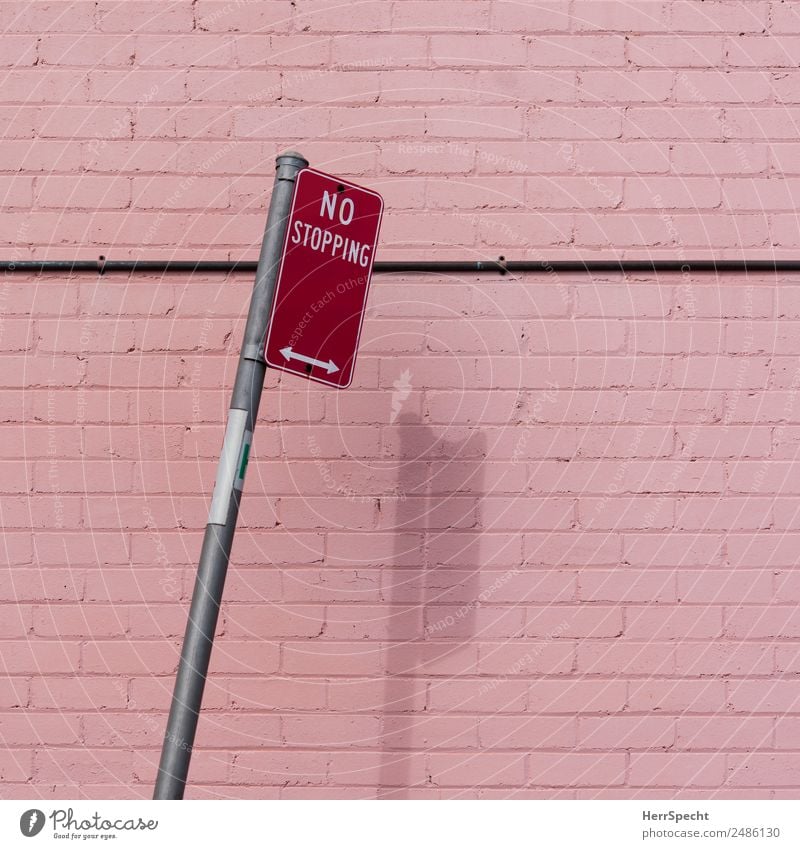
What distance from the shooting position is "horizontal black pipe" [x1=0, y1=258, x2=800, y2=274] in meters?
3.20

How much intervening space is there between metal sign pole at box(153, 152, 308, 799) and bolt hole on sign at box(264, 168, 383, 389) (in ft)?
0.07

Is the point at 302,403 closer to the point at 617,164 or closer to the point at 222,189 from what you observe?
the point at 222,189

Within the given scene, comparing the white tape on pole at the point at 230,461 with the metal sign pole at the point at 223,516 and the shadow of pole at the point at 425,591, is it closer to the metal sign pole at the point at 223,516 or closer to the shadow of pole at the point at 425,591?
the metal sign pole at the point at 223,516

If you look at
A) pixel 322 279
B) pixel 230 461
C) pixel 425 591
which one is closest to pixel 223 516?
pixel 230 461

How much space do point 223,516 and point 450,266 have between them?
134 cm

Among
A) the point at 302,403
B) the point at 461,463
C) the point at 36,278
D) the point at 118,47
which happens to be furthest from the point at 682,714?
the point at 118,47

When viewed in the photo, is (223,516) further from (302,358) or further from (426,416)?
(426,416)

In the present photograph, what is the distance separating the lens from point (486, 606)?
10.2 feet

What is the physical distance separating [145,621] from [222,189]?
1203 mm

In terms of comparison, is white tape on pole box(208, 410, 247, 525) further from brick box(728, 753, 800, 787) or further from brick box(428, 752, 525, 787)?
brick box(728, 753, 800, 787)

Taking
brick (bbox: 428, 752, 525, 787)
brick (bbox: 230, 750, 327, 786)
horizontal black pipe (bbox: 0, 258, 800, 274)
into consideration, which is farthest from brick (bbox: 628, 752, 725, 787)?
horizontal black pipe (bbox: 0, 258, 800, 274)

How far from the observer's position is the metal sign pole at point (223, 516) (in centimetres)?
203

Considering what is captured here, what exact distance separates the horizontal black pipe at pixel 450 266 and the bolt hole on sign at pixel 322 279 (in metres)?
0.86

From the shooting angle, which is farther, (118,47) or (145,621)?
(118,47)
